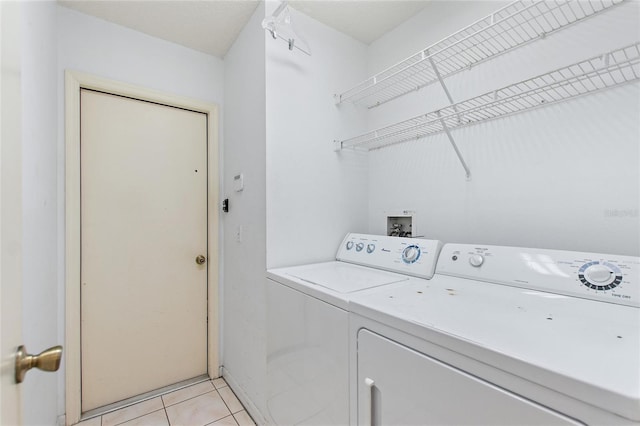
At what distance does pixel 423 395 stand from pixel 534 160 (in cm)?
114

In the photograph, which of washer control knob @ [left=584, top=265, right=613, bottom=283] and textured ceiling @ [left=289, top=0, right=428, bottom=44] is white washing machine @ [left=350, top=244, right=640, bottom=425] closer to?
washer control knob @ [left=584, top=265, right=613, bottom=283]

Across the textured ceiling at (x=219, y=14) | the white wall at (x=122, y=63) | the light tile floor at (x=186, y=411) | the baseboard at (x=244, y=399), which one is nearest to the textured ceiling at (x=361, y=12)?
the textured ceiling at (x=219, y=14)

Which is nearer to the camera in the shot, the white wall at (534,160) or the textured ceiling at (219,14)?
the white wall at (534,160)

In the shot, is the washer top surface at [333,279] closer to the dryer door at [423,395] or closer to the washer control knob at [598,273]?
the dryer door at [423,395]

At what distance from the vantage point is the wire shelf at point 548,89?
99cm

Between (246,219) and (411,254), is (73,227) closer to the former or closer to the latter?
(246,219)

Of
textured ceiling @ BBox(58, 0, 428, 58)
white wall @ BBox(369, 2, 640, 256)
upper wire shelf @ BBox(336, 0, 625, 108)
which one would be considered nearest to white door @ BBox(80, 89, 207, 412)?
textured ceiling @ BBox(58, 0, 428, 58)

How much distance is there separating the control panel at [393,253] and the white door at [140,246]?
1207 mm

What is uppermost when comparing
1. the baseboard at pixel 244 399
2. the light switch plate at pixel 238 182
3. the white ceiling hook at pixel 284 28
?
the white ceiling hook at pixel 284 28

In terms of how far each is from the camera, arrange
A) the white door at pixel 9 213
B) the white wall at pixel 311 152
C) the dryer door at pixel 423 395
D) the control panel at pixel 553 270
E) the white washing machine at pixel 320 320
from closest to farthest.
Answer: the white door at pixel 9 213, the dryer door at pixel 423 395, the control panel at pixel 553 270, the white washing machine at pixel 320 320, the white wall at pixel 311 152

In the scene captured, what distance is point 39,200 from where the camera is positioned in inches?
48.6

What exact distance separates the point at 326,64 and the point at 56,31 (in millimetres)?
1653

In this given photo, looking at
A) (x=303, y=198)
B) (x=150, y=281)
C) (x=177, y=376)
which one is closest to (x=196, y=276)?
(x=150, y=281)

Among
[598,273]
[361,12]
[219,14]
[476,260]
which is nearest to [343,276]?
[476,260]
